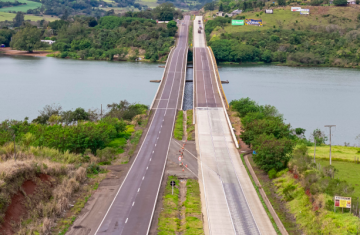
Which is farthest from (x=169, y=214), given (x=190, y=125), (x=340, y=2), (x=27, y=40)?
(x=340, y=2)

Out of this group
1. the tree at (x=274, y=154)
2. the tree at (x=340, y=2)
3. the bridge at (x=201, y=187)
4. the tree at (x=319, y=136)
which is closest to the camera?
the bridge at (x=201, y=187)

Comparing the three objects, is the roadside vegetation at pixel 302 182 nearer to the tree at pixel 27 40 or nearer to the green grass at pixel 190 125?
the green grass at pixel 190 125

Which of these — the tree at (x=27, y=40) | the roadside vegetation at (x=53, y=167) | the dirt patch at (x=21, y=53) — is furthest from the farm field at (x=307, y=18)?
the roadside vegetation at (x=53, y=167)

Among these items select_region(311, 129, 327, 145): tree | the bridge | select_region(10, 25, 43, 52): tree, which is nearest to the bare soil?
the bridge

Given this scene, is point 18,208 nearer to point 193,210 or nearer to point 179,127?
point 193,210

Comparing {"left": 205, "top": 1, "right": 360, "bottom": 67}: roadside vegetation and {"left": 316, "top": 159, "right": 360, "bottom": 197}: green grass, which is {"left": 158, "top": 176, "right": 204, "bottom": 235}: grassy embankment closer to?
{"left": 316, "top": 159, "right": 360, "bottom": 197}: green grass

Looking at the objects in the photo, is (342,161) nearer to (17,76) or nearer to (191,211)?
(191,211)

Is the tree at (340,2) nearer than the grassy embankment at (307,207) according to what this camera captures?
No
